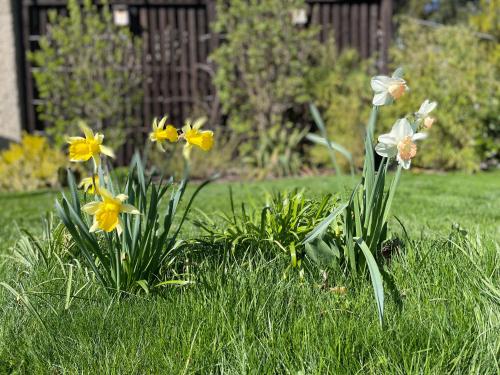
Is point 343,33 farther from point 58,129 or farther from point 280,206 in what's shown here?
point 280,206

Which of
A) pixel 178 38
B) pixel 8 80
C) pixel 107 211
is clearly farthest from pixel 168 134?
pixel 8 80

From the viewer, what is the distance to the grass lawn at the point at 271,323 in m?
1.89

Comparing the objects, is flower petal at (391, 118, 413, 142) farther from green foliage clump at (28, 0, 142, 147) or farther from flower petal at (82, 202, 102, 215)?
green foliage clump at (28, 0, 142, 147)

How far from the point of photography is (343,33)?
9.86 meters

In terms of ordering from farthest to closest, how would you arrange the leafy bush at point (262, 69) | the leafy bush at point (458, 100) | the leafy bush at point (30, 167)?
1. the leafy bush at point (262, 69)
2. the leafy bush at point (458, 100)
3. the leafy bush at point (30, 167)

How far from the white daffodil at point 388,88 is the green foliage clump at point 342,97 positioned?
598cm

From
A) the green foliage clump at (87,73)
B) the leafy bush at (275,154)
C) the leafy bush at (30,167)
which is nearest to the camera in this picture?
the leafy bush at (30,167)

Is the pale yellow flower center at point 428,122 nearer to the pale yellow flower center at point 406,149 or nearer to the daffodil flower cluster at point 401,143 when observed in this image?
the daffodil flower cluster at point 401,143

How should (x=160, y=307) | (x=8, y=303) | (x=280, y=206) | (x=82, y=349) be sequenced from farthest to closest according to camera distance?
(x=280, y=206)
(x=8, y=303)
(x=160, y=307)
(x=82, y=349)

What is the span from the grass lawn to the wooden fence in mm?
7192

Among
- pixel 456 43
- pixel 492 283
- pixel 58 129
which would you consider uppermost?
pixel 456 43

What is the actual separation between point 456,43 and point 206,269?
710 cm

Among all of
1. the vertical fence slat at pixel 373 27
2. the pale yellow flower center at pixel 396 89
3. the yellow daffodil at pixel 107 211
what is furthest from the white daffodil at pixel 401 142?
the vertical fence slat at pixel 373 27

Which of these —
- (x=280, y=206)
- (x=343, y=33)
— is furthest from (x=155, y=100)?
(x=280, y=206)
